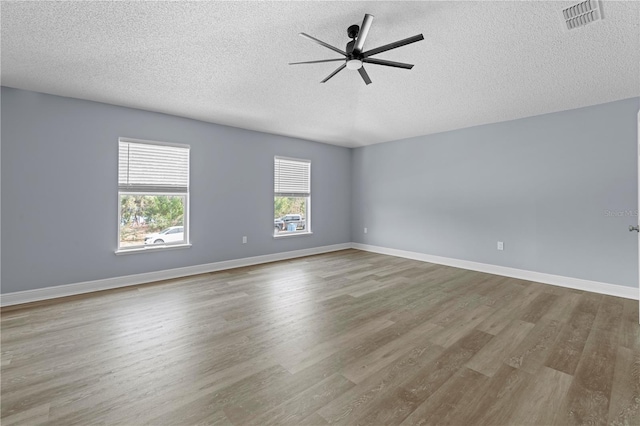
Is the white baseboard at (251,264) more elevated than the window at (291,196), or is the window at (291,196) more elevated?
the window at (291,196)

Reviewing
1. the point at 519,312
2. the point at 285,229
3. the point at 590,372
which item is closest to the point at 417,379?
the point at 590,372

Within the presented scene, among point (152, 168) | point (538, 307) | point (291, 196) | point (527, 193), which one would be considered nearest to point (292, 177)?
point (291, 196)

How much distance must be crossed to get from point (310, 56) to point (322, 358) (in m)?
2.63

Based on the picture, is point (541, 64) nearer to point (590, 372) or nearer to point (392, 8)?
point (392, 8)

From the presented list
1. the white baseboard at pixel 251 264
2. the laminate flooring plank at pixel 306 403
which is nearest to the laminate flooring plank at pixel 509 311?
the white baseboard at pixel 251 264

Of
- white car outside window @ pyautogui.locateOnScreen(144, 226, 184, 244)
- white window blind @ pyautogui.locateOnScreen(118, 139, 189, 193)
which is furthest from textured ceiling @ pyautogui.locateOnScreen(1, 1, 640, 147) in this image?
white car outside window @ pyautogui.locateOnScreen(144, 226, 184, 244)

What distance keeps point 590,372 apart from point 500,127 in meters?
3.81

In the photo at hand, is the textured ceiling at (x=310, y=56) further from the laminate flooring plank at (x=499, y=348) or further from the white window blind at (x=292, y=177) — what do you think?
the laminate flooring plank at (x=499, y=348)

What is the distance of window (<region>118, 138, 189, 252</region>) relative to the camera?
398cm

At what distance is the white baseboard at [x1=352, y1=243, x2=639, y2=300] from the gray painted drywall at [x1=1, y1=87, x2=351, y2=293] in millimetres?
3272

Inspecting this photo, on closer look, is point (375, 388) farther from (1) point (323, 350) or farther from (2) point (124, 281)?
(2) point (124, 281)

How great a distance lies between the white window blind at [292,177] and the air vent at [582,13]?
4477mm

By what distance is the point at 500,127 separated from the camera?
4.59m

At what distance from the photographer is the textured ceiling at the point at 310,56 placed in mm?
2035
